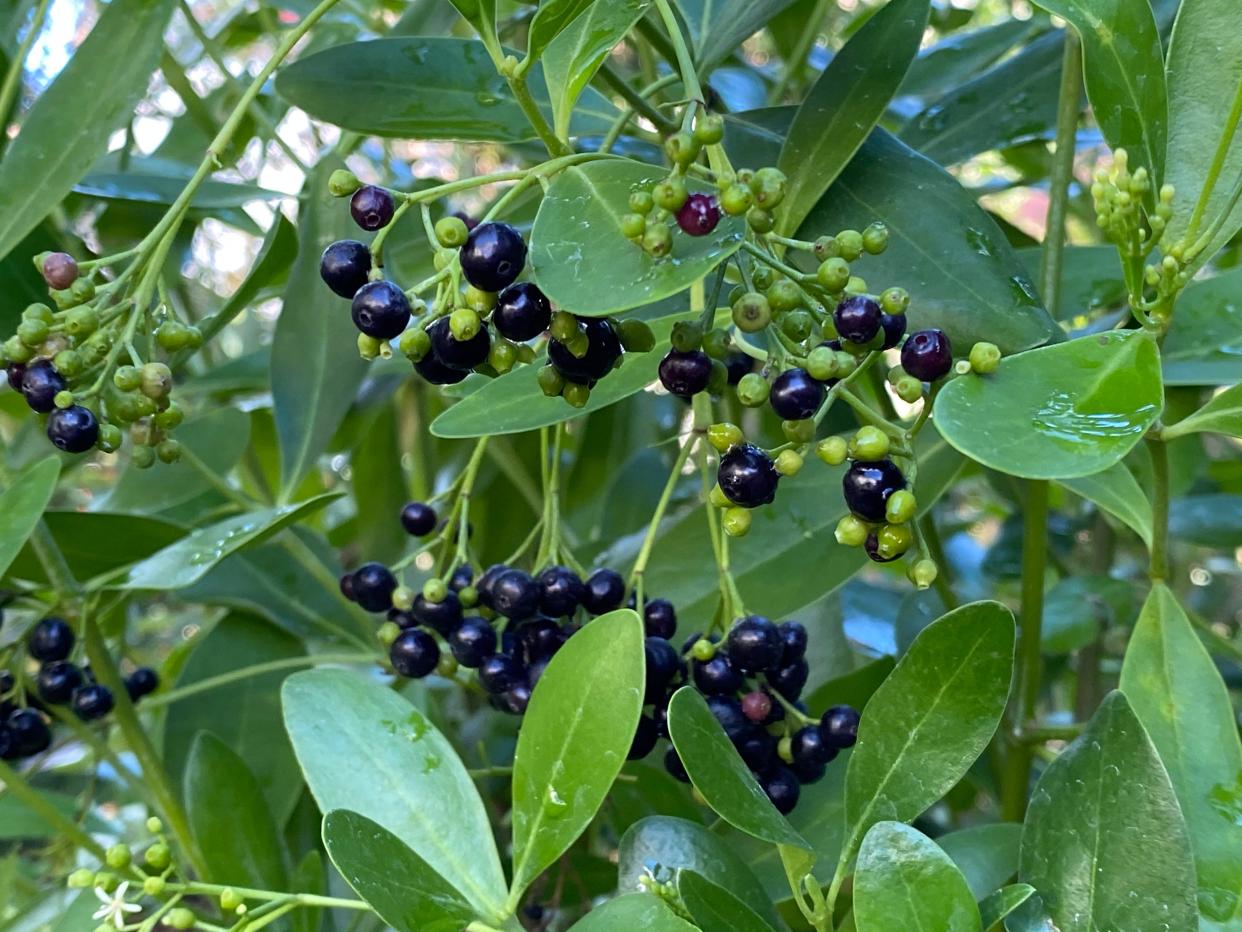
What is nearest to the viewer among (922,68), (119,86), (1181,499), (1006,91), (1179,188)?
(1179,188)

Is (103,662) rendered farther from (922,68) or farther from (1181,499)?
(1181,499)

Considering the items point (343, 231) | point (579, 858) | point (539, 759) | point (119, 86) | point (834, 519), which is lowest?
point (579, 858)

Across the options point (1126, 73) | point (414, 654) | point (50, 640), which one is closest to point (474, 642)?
point (414, 654)

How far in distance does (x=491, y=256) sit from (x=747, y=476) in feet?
0.51

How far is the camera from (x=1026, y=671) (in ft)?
2.71

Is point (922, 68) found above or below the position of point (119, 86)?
below

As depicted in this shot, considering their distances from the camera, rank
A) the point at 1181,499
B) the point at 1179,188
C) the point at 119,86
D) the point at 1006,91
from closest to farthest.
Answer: the point at 1179,188 → the point at 119,86 → the point at 1006,91 → the point at 1181,499

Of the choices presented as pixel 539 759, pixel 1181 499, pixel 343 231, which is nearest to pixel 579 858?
pixel 539 759

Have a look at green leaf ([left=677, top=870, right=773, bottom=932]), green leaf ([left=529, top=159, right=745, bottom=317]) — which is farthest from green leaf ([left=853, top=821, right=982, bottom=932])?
green leaf ([left=529, top=159, right=745, bottom=317])

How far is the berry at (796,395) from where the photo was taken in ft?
1.67

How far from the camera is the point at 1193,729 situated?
24.4 inches

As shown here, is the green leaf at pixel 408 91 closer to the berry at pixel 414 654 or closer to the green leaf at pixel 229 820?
the berry at pixel 414 654

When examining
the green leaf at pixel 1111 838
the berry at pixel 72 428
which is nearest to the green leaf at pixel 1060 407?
the green leaf at pixel 1111 838

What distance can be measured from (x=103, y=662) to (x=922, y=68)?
36.3 inches
